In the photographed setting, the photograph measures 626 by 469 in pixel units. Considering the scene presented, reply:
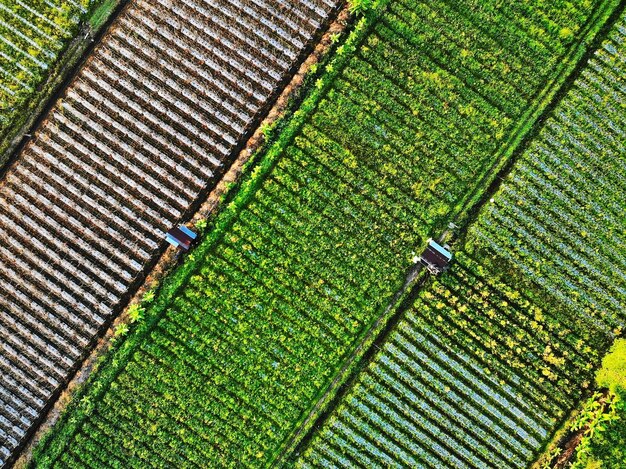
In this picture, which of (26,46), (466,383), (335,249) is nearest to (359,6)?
(335,249)

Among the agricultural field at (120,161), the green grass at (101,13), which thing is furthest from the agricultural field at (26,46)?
the agricultural field at (120,161)

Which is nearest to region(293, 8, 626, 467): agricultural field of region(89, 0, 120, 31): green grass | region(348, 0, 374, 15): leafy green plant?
region(348, 0, 374, 15): leafy green plant

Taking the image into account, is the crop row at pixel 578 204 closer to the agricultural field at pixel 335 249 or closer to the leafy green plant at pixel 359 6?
the agricultural field at pixel 335 249

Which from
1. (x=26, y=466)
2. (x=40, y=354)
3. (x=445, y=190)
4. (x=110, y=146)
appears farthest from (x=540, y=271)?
(x=26, y=466)

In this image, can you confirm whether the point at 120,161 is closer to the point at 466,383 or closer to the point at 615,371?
the point at 466,383

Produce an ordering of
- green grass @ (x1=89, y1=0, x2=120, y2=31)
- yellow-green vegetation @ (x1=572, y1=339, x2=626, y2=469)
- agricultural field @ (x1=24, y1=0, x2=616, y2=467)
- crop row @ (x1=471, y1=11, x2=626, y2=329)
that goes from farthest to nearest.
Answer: green grass @ (x1=89, y1=0, x2=120, y2=31)
crop row @ (x1=471, y1=11, x2=626, y2=329)
agricultural field @ (x1=24, y1=0, x2=616, y2=467)
yellow-green vegetation @ (x1=572, y1=339, x2=626, y2=469)

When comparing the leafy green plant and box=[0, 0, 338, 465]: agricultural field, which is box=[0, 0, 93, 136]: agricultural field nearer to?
box=[0, 0, 338, 465]: agricultural field
